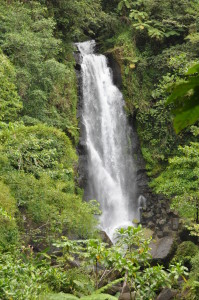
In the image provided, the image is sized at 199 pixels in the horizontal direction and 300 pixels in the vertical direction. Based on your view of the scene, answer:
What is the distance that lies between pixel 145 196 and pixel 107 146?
2939 millimetres

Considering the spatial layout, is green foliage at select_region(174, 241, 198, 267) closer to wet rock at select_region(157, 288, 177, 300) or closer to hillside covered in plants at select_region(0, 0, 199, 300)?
hillside covered in plants at select_region(0, 0, 199, 300)

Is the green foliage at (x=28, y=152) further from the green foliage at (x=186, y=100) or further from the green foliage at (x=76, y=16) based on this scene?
the green foliage at (x=76, y=16)

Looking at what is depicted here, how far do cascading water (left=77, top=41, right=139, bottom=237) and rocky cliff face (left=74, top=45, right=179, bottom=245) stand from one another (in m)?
0.25

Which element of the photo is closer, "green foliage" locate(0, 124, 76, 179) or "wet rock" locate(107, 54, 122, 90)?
"green foliage" locate(0, 124, 76, 179)

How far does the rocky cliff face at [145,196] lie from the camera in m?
14.4

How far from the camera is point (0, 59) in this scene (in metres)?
11.6

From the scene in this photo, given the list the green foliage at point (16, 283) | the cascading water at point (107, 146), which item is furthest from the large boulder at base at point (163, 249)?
the green foliage at point (16, 283)

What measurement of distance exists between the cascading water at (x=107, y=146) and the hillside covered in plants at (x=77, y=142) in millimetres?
719

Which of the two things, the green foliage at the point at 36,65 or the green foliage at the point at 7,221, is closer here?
the green foliage at the point at 7,221

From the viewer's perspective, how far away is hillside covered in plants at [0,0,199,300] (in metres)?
5.04

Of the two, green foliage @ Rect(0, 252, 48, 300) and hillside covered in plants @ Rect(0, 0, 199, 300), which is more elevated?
hillside covered in plants @ Rect(0, 0, 199, 300)

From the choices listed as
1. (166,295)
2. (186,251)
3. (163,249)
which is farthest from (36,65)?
(166,295)

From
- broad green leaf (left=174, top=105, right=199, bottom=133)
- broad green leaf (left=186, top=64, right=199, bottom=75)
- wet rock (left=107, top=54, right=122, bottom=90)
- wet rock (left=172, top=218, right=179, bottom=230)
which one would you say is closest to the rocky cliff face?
wet rock (left=172, top=218, right=179, bottom=230)

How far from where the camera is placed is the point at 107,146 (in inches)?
664
